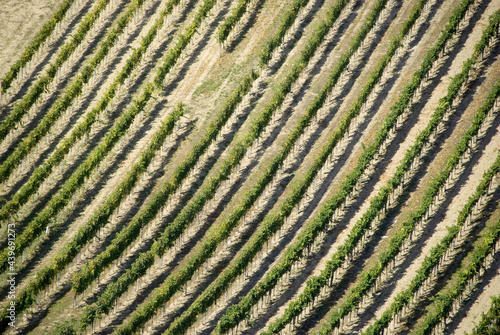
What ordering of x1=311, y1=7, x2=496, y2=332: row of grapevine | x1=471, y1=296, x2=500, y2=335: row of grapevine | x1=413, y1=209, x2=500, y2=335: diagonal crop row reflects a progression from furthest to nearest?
x1=311, y1=7, x2=496, y2=332: row of grapevine → x1=413, y1=209, x2=500, y2=335: diagonal crop row → x1=471, y1=296, x2=500, y2=335: row of grapevine

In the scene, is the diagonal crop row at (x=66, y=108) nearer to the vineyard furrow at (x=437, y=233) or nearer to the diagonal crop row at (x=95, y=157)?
the diagonal crop row at (x=95, y=157)

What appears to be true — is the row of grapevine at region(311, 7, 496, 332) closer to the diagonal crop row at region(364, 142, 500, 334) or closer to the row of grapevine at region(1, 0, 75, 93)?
Result: the diagonal crop row at region(364, 142, 500, 334)

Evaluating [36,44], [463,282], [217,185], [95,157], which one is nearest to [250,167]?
[217,185]

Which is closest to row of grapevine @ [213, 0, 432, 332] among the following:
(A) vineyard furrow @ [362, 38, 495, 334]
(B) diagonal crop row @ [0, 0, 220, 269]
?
(A) vineyard furrow @ [362, 38, 495, 334]

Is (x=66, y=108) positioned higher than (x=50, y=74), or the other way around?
(x=50, y=74)

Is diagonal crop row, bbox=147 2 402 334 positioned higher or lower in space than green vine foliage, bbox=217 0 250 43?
lower

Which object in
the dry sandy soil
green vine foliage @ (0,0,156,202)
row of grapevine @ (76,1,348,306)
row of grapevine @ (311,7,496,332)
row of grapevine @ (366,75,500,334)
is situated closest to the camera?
row of grapevine @ (366,75,500,334)

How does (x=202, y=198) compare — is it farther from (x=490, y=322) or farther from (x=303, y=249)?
(x=490, y=322)

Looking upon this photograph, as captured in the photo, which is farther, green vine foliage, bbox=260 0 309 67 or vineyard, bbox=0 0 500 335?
green vine foliage, bbox=260 0 309 67
